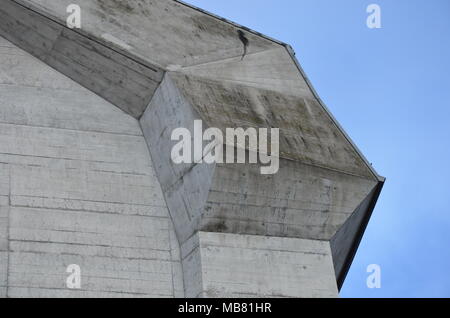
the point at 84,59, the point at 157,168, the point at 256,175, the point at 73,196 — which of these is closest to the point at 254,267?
the point at 256,175

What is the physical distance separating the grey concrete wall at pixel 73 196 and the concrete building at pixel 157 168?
0.02 meters

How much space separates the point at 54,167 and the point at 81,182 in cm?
49

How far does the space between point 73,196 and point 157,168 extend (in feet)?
5.44

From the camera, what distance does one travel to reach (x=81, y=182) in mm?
16312

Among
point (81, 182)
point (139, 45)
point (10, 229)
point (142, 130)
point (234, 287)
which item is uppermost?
point (139, 45)

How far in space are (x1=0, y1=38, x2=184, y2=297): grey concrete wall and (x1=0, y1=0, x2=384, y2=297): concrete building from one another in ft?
0.07

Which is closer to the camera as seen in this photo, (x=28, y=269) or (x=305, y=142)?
(x=28, y=269)

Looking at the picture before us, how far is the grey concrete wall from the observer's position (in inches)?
589

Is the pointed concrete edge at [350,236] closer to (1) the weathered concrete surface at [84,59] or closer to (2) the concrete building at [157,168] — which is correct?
(2) the concrete building at [157,168]

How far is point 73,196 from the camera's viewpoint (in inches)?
631

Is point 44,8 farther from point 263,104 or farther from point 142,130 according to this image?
point 263,104

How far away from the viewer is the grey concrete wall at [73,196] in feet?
49.1

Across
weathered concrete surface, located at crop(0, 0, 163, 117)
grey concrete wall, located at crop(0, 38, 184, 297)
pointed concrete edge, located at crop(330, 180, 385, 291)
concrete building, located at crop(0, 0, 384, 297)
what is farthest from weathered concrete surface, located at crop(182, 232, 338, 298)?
weathered concrete surface, located at crop(0, 0, 163, 117)

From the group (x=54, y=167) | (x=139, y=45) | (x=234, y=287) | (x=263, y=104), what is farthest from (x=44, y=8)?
(x=234, y=287)
